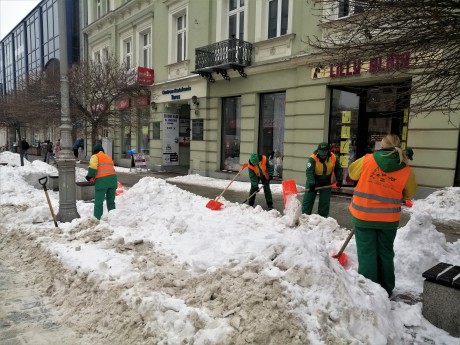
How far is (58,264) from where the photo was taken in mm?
4379

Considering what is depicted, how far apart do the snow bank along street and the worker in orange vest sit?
26cm

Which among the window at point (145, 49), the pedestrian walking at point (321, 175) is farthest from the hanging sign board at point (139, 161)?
the pedestrian walking at point (321, 175)

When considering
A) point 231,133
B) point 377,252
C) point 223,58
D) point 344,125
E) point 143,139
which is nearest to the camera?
point 377,252

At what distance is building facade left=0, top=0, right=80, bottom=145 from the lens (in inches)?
1046

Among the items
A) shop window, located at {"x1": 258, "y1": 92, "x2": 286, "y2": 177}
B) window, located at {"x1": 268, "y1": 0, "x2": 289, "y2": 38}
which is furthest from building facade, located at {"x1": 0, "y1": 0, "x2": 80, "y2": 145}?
window, located at {"x1": 268, "y1": 0, "x2": 289, "y2": 38}

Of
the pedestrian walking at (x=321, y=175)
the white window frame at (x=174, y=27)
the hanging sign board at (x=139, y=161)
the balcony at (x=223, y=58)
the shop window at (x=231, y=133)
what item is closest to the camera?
the pedestrian walking at (x=321, y=175)

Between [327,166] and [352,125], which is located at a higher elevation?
[352,125]

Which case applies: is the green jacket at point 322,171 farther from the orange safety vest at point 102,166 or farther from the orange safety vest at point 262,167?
the orange safety vest at point 102,166

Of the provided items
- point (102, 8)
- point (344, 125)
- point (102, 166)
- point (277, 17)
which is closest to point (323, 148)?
point (102, 166)

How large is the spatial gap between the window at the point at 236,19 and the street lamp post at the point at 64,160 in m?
8.06

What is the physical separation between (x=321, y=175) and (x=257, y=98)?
6.74m

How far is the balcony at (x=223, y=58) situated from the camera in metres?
12.5

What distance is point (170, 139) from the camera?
17828 mm

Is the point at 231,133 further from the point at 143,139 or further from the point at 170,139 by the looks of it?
the point at 143,139
